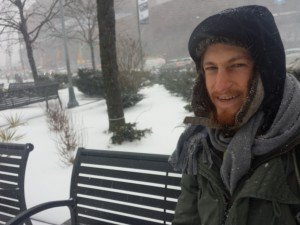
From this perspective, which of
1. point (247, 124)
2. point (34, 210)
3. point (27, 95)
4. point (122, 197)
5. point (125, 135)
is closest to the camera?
point (247, 124)

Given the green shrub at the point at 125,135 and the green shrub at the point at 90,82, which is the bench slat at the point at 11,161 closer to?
the green shrub at the point at 125,135

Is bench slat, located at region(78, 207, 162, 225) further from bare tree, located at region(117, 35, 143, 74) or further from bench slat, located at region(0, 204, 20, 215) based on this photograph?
bare tree, located at region(117, 35, 143, 74)

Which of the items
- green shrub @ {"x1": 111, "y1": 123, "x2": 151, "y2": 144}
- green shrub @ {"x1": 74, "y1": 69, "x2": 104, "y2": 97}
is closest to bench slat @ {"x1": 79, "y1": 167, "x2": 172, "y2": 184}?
green shrub @ {"x1": 111, "y1": 123, "x2": 151, "y2": 144}

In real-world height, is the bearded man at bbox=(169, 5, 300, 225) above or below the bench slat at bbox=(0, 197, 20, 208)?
above

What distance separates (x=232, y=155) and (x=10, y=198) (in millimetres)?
2211

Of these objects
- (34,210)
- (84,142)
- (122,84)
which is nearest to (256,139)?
(34,210)

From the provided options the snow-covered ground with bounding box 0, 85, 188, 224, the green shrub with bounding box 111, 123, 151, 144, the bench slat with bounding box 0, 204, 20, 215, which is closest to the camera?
the bench slat with bounding box 0, 204, 20, 215

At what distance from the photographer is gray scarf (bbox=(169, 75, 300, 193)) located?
1469 millimetres

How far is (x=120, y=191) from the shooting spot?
2.64m

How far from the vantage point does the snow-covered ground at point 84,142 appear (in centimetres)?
441

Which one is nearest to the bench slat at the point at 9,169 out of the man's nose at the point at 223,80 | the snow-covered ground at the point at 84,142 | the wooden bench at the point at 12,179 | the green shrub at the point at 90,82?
the wooden bench at the point at 12,179

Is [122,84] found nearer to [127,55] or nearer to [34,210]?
[127,55]

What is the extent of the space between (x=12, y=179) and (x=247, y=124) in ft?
7.27

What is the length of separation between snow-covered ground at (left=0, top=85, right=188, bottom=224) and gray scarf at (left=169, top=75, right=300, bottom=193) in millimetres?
2530
